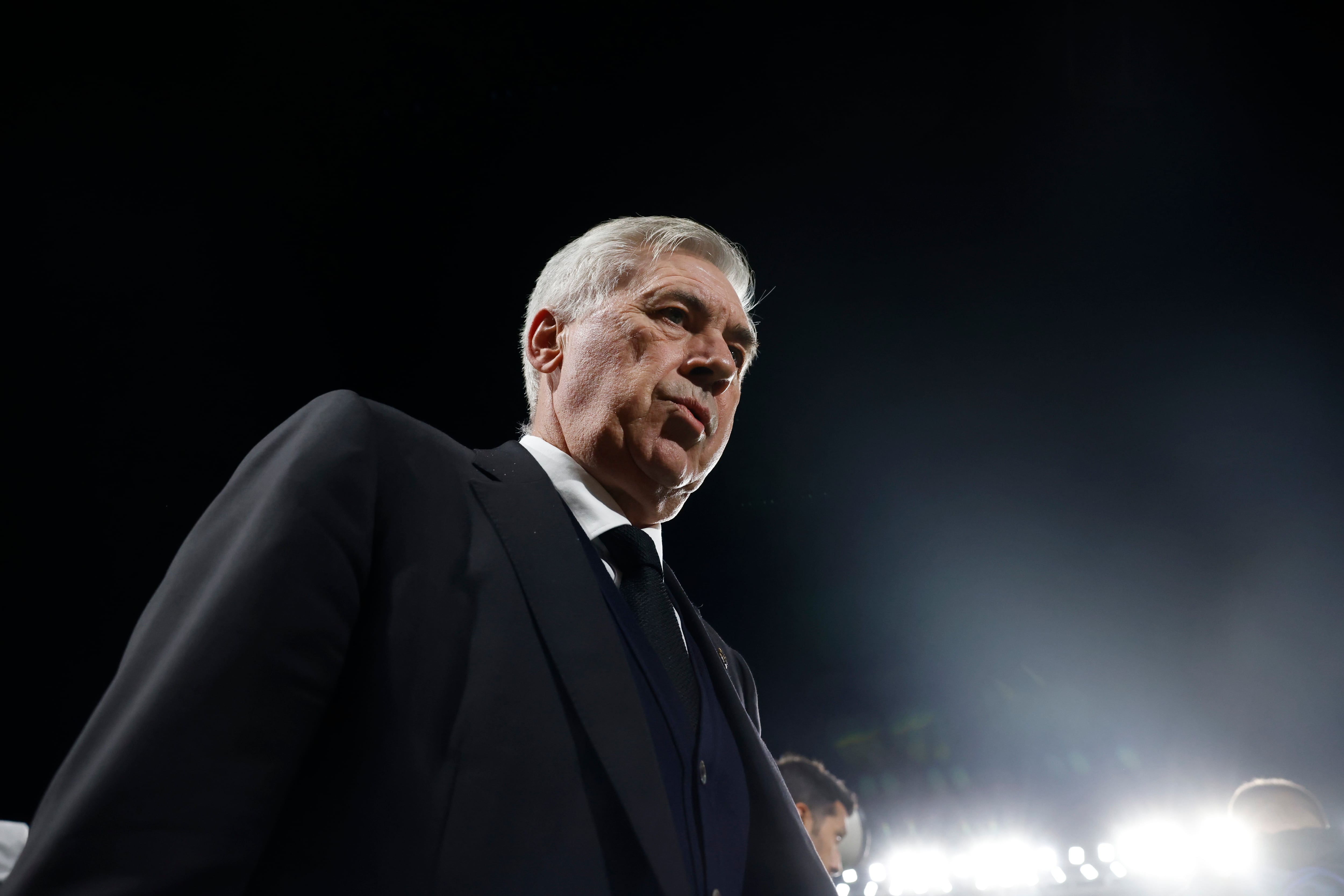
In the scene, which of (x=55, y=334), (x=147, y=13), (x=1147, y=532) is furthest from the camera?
(x=1147, y=532)

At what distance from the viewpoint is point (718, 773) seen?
0.88 meters

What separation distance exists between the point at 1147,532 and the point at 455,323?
3989mm

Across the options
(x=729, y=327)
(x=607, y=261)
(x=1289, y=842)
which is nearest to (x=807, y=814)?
(x=1289, y=842)

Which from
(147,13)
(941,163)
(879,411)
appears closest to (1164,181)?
(941,163)

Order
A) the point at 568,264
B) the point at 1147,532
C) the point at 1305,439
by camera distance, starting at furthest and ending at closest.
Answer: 1. the point at 1147,532
2. the point at 1305,439
3. the point at 568,264

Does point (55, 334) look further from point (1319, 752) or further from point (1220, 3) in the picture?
point (1319, 752)

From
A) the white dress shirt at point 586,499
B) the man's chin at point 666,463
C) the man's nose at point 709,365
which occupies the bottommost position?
the white dress shirt at point 586,499

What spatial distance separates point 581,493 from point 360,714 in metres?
0.45

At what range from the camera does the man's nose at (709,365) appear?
1.17 meters

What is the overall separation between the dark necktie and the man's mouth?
0.67ft

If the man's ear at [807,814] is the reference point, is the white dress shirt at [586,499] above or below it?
above

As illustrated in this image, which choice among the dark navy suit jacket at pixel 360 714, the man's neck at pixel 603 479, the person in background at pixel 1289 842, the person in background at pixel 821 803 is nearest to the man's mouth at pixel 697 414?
the man's neck at pixel 603 479

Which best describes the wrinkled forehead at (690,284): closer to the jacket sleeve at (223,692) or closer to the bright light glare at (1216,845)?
the jacket sleeve at (223,692)

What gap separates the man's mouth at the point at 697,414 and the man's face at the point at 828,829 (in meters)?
2.30
